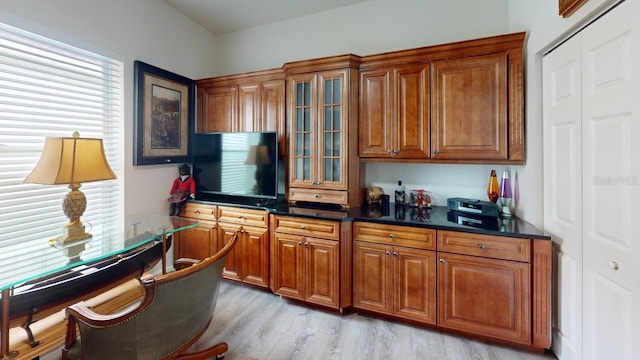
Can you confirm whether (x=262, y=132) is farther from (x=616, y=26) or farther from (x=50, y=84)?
(x=616, y=26)

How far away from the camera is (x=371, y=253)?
2354 mm

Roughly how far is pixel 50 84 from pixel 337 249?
8.64 feet

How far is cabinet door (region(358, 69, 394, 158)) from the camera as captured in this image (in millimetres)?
2564

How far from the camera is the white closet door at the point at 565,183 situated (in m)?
1.67

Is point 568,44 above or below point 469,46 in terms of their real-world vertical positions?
below

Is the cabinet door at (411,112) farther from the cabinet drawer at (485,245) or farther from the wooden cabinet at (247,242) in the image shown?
the wooden cabinet at (247,242)

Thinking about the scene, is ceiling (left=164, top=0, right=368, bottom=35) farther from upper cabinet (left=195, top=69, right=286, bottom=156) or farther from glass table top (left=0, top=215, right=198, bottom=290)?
glass table top (left=0, top=215, right=198, bottom=290)

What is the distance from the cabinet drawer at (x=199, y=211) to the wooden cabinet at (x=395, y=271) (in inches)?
63.0

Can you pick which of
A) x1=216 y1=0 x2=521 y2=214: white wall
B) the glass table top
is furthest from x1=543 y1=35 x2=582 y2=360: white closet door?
the glass table top

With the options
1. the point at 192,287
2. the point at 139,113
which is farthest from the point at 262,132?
the point at 192,287

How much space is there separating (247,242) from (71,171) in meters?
1.55

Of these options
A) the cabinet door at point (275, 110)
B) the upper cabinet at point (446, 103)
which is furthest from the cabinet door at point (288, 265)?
the upper cabinet at point (446, 103)

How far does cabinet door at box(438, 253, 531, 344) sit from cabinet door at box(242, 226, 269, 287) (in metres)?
1.57

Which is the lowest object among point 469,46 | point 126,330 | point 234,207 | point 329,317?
point 329,317
